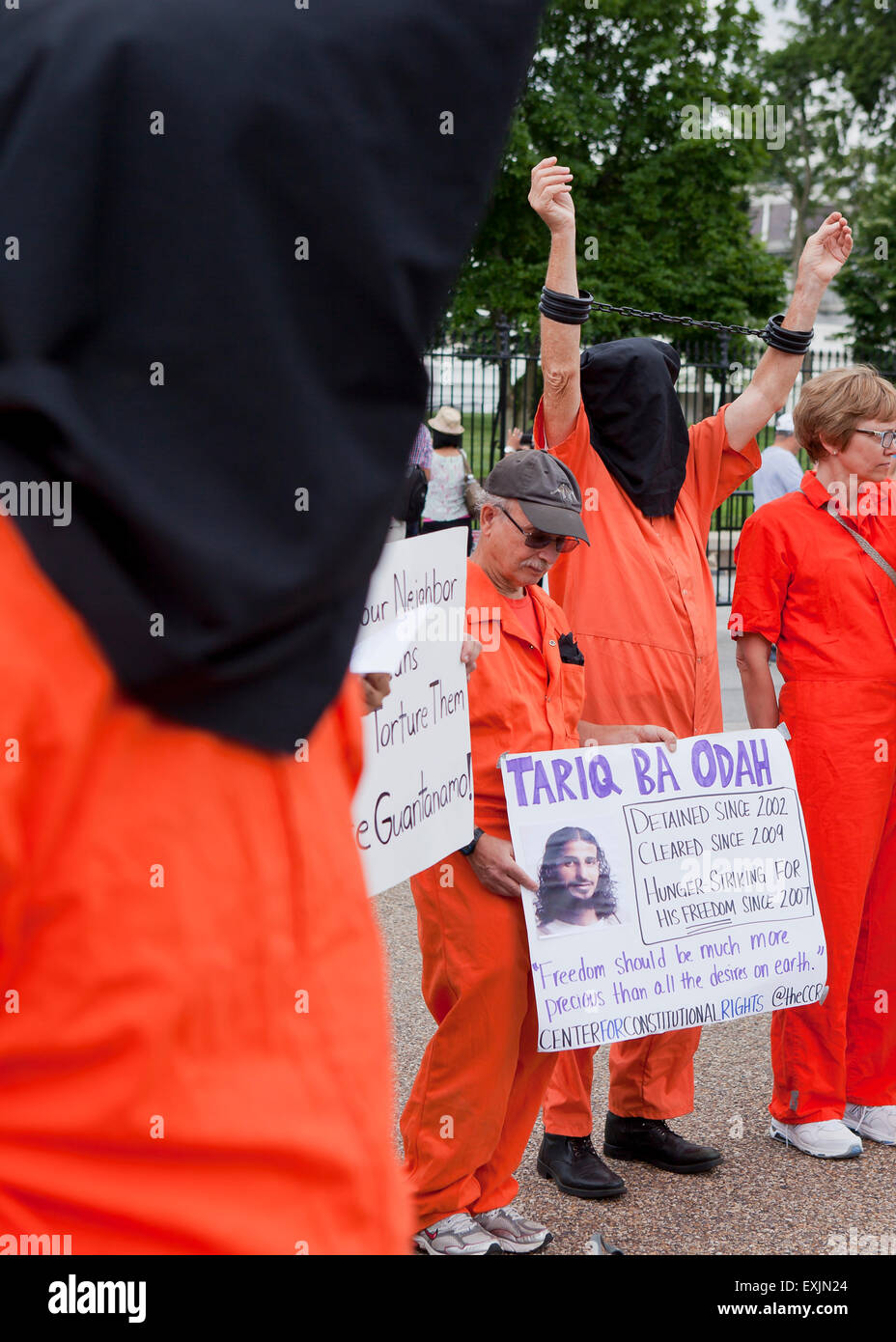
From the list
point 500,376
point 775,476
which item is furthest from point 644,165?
point 775,476

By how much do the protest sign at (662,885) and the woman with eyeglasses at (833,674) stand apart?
21 cm

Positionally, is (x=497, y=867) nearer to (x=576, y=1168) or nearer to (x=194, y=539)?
(x=576, y=1168)

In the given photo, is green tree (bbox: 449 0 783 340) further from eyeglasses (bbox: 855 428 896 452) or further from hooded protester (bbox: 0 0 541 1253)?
hooded protester (bbox: 0 0 541 1253)

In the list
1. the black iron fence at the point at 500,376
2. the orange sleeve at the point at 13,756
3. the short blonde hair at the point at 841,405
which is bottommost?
the orange sleeve at the point at 13,756

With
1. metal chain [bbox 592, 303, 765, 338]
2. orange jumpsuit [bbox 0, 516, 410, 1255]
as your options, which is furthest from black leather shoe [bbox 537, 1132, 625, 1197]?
orange jumpsuit [bbox 0, 516, 410, 1255]

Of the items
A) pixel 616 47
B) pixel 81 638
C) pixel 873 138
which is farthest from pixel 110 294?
pixel 873 138

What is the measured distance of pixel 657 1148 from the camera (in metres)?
4.01

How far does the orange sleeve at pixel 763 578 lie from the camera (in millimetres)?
4133

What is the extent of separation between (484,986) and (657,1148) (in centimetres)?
104

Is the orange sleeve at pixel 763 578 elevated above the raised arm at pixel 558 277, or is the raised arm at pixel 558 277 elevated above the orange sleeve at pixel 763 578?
the raised arm at pixel 558 277

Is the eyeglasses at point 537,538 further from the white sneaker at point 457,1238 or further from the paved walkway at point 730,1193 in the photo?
the paved walkway at point 730,1193

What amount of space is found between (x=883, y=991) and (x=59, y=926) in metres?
4.03

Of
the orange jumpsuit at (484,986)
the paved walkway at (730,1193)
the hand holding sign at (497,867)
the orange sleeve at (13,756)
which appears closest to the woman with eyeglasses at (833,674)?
the paved walkway at (730,1193)

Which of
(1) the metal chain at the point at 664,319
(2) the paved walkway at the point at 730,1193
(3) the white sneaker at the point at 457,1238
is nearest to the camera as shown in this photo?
(3) the white sneaker at the point at 457,1238
